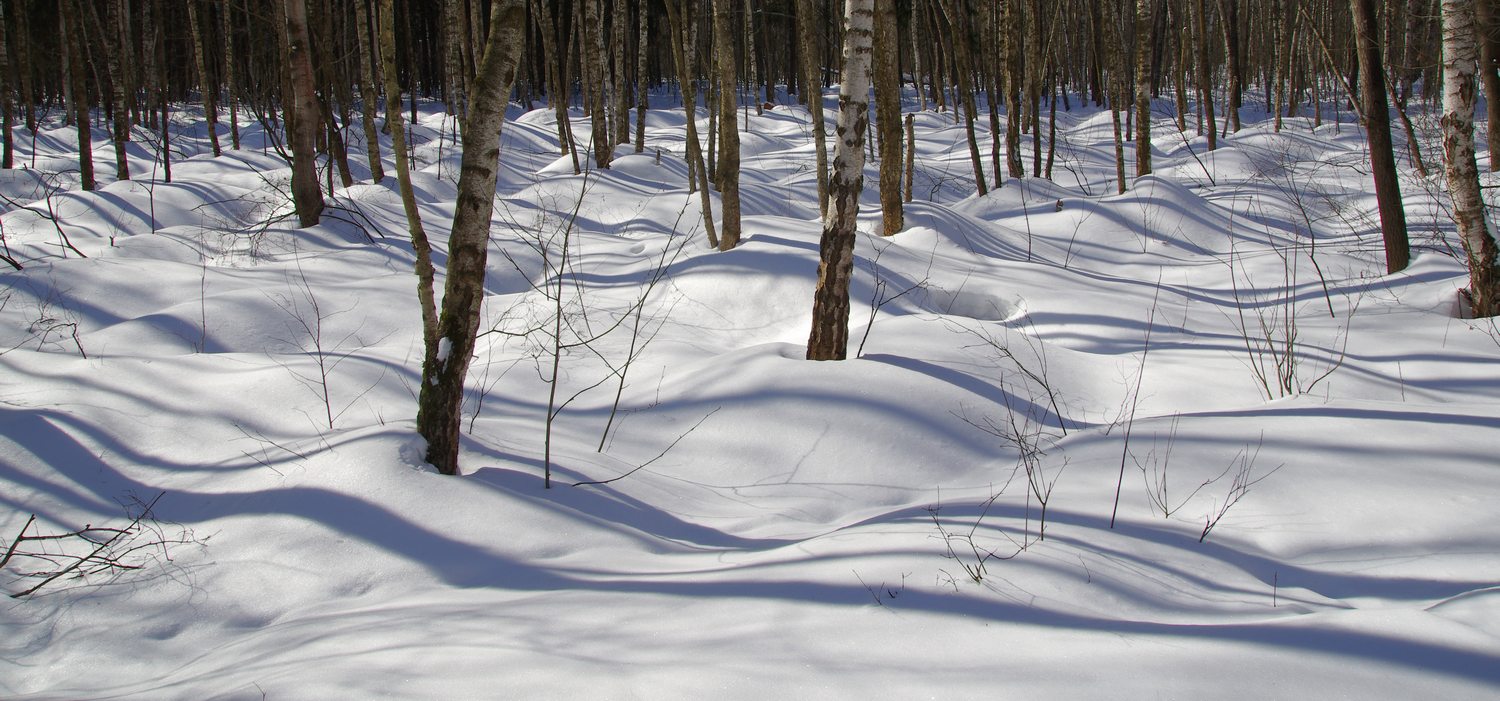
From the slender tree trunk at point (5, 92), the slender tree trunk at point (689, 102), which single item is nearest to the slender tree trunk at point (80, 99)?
the slender tree trunk at point (5, 92)

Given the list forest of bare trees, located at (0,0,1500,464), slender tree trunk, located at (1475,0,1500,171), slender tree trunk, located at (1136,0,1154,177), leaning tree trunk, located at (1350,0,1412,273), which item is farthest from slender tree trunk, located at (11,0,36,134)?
slender tree trunk, located at (1475,0,1500,171)

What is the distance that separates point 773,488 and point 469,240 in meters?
1.89

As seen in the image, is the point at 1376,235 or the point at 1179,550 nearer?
the point at 1179,550

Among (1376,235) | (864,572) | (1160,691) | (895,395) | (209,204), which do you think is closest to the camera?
(1160,691)

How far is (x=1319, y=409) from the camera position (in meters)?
3.99

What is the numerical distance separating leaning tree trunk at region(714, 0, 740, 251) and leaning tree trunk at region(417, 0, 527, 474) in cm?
461

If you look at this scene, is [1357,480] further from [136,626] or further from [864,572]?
[136,626]

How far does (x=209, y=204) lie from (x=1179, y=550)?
12.4 metres

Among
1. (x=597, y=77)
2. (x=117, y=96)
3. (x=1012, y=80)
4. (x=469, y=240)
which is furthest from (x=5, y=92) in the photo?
(x=1012, y=80)

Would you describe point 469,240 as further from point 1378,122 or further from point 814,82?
point 1378,122

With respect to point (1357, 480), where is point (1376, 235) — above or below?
above

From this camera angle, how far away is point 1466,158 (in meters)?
6.05

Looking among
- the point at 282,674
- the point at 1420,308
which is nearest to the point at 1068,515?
the point at 282,674

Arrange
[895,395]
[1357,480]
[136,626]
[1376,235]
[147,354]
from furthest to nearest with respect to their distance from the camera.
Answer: [1376,235] → [147,354] → [895,395] → [1357,480] → [136,626]
